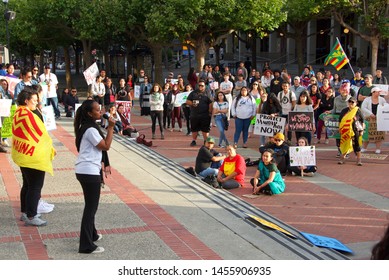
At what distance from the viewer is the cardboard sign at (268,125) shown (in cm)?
1255

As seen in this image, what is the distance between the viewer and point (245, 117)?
525 inches

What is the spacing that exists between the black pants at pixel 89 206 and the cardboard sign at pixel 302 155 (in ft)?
17.8

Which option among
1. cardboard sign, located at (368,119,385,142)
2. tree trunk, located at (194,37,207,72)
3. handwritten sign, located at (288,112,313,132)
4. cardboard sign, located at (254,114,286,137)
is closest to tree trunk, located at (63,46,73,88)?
tree trunk, located at (194,37,207,72)

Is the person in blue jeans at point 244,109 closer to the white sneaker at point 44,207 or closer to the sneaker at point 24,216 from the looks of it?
the white sneaker at point 44,207

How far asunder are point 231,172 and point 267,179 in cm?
79

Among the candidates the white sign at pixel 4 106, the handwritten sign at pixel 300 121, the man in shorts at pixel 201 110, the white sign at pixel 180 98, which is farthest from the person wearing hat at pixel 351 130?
the white sign at pixel 4 106

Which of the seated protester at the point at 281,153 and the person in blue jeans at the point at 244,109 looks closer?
the seated protester at the point at 281,153

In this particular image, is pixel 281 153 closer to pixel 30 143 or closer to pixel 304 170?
pixel 304 170

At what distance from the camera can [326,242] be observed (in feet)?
22.2

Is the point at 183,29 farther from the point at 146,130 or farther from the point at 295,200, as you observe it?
the point at 295,200

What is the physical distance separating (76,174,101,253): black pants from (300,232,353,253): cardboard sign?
2722 mm

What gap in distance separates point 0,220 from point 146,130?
31.8ft

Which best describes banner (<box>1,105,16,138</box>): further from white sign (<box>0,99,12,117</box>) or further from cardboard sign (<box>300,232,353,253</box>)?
cardboard sign (<box>300,232,353,253</box>)

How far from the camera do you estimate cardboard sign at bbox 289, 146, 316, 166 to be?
1053 cm
